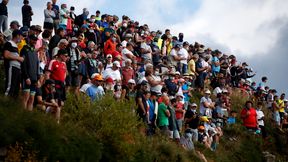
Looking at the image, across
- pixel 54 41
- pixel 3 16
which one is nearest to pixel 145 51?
pixel 3 16

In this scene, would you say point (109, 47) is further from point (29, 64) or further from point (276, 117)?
point (276, 117)

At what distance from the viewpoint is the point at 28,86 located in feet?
51.1

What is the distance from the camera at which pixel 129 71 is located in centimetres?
2217

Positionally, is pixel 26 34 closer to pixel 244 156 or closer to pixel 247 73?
pixel 244 156

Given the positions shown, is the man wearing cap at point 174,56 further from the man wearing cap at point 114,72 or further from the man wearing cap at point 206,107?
the man wearing cap at point 114,72

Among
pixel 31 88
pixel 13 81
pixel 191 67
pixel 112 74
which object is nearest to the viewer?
pixel 13 81

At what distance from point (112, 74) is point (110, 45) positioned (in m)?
3.45

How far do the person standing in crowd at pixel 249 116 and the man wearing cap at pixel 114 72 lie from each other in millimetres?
10203

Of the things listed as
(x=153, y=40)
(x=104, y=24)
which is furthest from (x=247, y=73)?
(x=104, y=24)

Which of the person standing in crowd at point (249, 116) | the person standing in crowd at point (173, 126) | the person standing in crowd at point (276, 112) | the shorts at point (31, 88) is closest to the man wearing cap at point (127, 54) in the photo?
the person standing in crowd at point (173, 126)

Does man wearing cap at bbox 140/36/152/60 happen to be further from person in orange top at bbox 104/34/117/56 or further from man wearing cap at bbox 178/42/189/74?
person in orange top at bbox 104/34/117/56

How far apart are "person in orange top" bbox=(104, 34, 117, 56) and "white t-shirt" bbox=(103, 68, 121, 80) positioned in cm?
291

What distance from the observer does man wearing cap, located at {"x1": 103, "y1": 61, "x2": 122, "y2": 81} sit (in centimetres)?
2112

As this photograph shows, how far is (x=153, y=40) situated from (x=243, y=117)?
5.83 m
